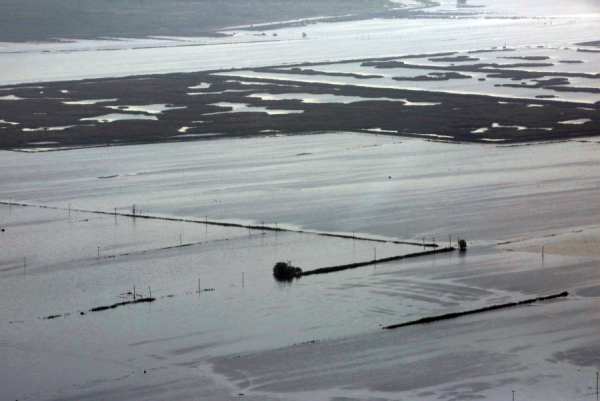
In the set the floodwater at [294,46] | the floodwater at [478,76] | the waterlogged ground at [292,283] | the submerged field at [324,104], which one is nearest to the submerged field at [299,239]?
the waterlogged ground at [292,283]

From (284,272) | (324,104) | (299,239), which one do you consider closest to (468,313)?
(284,272)

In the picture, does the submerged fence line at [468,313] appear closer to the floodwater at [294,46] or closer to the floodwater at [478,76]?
the floodwater at [478,76]

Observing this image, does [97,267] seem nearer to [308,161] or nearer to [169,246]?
[169,246]

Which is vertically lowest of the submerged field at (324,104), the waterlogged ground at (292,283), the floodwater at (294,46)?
the waterlogged ground at (292,283)

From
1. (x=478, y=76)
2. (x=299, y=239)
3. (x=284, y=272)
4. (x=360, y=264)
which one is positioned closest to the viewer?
(x=284, y=272)

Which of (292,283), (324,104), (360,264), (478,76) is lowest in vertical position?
(292,283)

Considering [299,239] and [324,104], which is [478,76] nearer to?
[324,104]

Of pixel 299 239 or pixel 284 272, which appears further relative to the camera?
pixel 299 239

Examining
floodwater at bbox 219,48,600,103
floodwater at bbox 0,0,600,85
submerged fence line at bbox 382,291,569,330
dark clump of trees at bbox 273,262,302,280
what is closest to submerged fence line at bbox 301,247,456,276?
dark clump of trees at bbox 273,262,302,280
